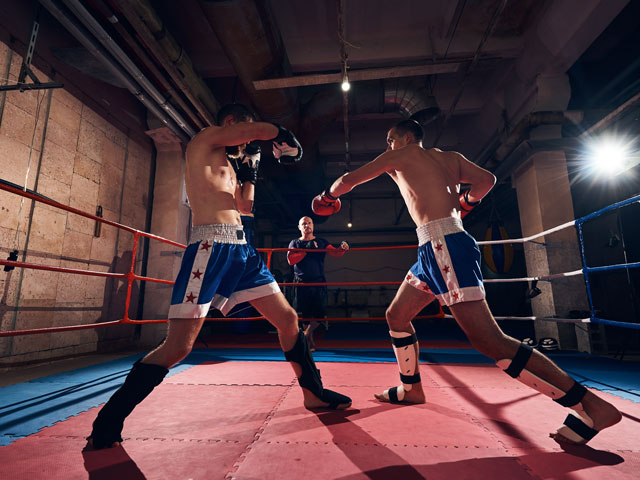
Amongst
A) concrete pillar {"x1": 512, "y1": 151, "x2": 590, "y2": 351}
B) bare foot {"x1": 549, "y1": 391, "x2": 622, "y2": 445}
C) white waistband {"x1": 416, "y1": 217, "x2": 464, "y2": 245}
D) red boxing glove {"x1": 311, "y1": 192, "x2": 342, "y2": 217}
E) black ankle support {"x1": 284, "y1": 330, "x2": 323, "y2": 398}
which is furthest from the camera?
concrete pillar {"x1": 512, "y1": 151, "x2": 590, "y2": 351}

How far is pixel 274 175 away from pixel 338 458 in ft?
21.2

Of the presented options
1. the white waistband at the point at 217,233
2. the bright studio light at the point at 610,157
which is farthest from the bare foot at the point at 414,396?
the bright studio light at the point at 610,157

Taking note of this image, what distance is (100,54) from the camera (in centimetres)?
333

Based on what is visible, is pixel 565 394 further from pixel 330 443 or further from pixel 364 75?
pixel 364 75

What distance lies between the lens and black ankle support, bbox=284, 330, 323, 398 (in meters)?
1.75

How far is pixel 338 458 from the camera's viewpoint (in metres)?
1.22

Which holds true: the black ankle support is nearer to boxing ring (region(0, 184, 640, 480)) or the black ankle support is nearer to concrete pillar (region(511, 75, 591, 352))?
boxing ring (region(0, 184, 640, 480))

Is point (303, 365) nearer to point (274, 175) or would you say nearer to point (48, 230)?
point (48, 230)

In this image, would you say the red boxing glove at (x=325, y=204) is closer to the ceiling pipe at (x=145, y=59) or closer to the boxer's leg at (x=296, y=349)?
the boxer's leg at (x=296, y=349)

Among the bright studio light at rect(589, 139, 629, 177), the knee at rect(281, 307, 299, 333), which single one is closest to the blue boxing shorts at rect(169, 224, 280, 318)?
the knee at rect(281, 307, 299, 333)

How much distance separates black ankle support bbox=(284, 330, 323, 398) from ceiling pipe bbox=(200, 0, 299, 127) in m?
3.23

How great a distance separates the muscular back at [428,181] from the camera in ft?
5.58

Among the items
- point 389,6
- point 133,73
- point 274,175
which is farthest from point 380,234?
point 133,73

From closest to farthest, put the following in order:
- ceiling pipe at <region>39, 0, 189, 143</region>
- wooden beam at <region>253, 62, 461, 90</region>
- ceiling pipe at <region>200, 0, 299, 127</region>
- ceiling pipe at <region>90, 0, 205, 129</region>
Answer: ceiling pipe at <region>39, 0, 189, 143</region>, ceiling pipe at <region>90, 0, 205, 129</region>, ceiling pipe at <region>200, 0, 299, 127</region>, wooden beam at <region>253, 62, 461, 90</region>
